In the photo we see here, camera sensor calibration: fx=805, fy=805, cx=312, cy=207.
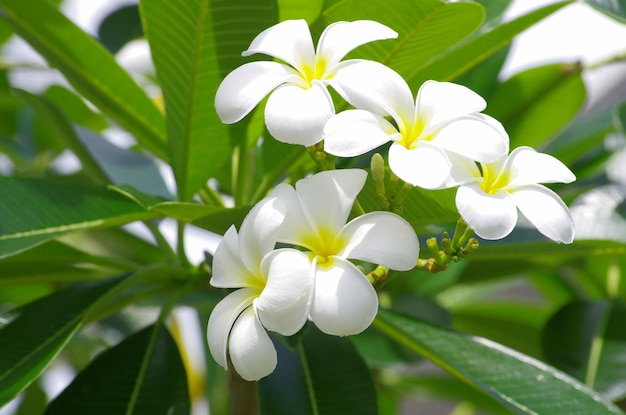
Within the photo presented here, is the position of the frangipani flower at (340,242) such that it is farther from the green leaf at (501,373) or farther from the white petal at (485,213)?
the green leaf at (501,373)

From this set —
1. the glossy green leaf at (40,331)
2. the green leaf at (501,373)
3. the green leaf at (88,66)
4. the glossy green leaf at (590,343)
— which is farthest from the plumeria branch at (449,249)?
the glossy green leaf at (590,343)

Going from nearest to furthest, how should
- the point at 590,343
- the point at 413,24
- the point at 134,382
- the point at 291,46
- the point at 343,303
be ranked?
the point at 343,303 → the point at 291,46 → the point at 413,24 → the point at 134,382 → the point at 590,343

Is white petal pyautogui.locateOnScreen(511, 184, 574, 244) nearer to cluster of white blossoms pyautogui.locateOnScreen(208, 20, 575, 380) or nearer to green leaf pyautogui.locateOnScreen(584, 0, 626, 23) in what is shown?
cluster of white blossoms pyautogui.locateOnScreen(208, 20, 575, 380)

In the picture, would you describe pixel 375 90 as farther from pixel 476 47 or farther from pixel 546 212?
pixel 476 47

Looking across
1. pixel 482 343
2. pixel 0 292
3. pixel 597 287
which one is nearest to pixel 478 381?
pixel 482 343

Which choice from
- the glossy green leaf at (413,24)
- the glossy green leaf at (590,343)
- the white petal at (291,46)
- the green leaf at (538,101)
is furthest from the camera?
the green leaf at (538,101)

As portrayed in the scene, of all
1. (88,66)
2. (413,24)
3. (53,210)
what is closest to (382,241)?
(413,24)
